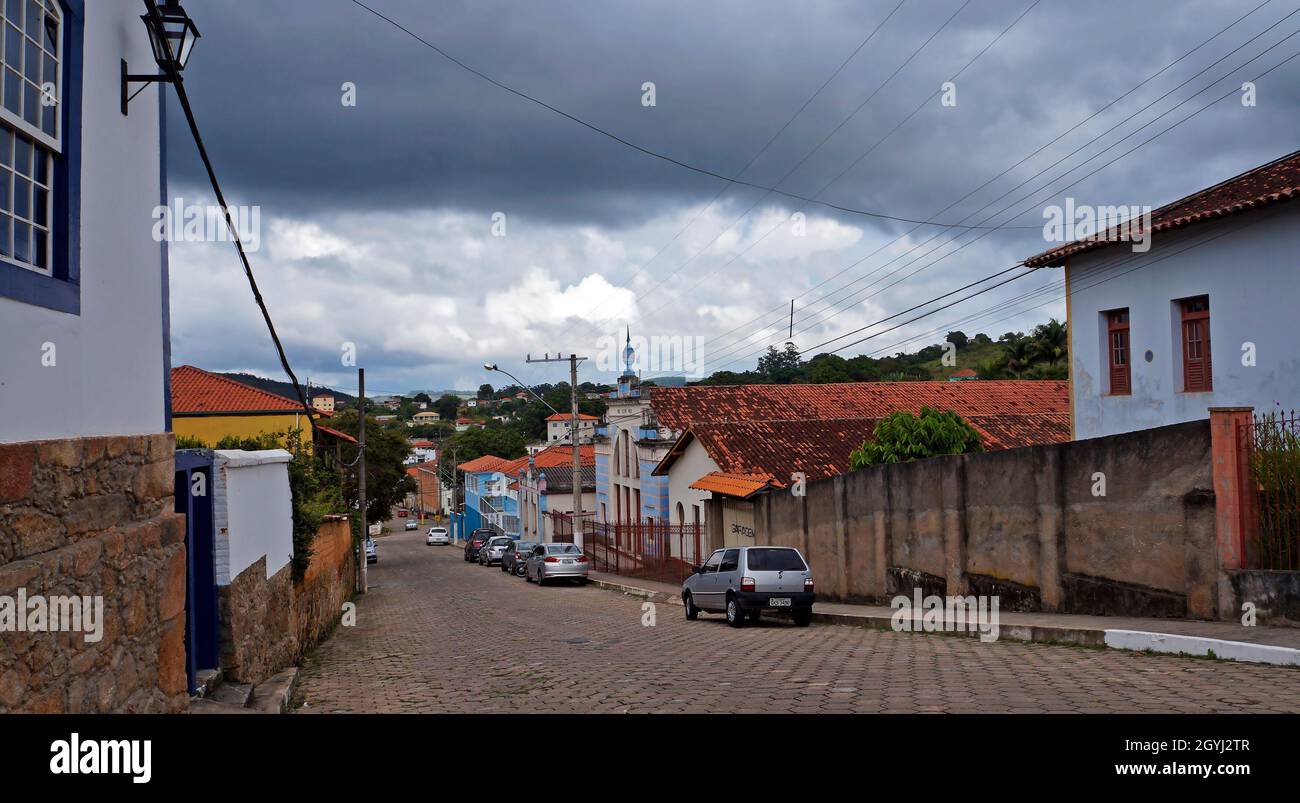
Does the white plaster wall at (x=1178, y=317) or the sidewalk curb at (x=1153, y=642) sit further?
the white plaster wall at (x=1178, y=317)

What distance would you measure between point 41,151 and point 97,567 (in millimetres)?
2324

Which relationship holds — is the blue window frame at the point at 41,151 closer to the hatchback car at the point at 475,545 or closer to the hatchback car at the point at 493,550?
the hatchback car at the point at 493,550

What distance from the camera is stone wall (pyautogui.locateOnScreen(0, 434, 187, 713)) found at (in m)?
4.58

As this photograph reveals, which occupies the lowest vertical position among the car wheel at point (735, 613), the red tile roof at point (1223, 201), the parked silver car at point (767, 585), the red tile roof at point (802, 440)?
the car wheel at point (735, 613)

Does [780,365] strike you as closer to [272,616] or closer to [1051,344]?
[1051,344]

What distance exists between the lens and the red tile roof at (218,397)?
109ft

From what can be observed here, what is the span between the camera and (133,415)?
264 inches

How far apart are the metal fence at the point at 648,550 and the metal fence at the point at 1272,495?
1774 cm

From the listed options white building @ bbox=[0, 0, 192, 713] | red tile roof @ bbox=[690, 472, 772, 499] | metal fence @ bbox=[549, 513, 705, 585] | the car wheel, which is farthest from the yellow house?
white building @ bbox=[0, 0, 192, 713]

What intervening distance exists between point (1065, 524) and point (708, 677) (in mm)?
6490

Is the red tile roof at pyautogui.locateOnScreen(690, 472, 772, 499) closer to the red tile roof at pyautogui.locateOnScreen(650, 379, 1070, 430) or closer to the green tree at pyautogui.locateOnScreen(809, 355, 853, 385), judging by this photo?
the red tile roof at pyautogui.locateOnScreen(650, 379, 1070, 430)

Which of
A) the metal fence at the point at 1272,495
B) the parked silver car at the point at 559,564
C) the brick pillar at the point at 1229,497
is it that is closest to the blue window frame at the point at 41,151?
the brick pillar at the point at 1229,497

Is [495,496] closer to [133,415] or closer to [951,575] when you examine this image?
[951,575]

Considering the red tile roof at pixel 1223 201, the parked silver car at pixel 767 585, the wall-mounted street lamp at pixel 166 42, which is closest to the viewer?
the wall-mounted street lamp at pixel 166 42
